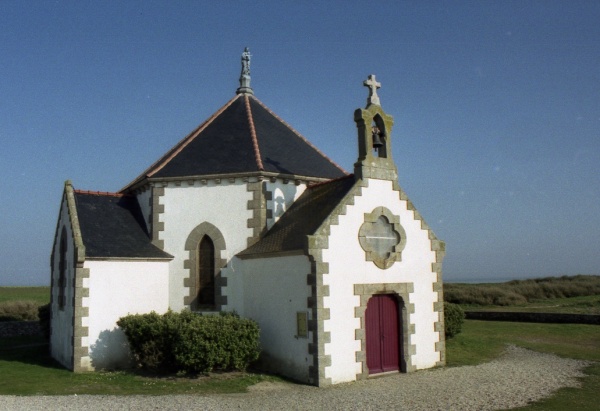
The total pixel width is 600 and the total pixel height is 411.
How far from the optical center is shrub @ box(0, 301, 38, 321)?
34.8 meters

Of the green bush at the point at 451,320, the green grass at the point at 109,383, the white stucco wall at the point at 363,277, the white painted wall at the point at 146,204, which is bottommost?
the green grass at the point at 109,383

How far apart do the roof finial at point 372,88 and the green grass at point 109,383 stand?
9485 millimetres

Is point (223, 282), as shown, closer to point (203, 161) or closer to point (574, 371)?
point (203, 161)

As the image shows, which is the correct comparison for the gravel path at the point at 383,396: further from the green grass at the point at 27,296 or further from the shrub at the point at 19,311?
the green grass at the point at 27,296

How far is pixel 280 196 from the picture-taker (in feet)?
60.6

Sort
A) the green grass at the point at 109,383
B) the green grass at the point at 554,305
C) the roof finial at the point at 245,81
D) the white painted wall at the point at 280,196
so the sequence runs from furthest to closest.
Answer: the green grass at the point at 554,305
the roof finial at the point at 245,81
the white painted wall at the point at 280,196
the green grass at the point at 109,383

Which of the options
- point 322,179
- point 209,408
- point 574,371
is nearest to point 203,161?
point 322,179

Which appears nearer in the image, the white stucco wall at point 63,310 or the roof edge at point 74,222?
the roof edge at point 74,222

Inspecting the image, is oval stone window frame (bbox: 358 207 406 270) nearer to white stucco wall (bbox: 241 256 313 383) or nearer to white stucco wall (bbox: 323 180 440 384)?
white stucco wall (bbox: 323 180 440 384)

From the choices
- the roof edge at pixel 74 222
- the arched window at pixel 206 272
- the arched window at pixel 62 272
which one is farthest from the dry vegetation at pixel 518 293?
the roof edge at pixel 74 222

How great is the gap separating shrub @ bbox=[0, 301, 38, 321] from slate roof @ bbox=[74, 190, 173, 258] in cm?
Answer: 1899

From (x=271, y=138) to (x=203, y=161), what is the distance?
3115 mm

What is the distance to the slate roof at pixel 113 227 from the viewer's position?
17531 millimetres

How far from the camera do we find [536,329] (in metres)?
26.8
